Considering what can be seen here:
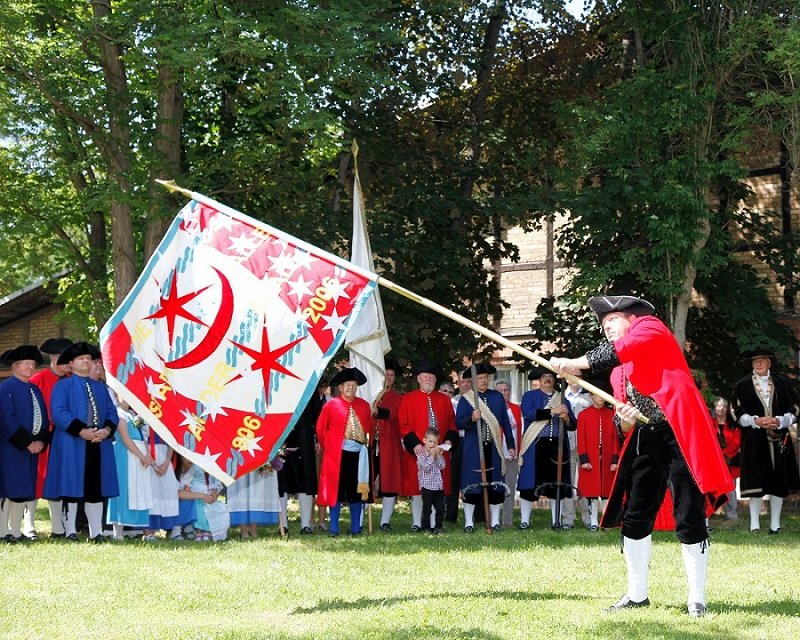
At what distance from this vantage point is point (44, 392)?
1395 centimetres

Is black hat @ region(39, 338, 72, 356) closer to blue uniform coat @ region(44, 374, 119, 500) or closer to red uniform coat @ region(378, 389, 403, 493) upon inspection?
blue uniform coat @ region(44, 374, 119, 500)

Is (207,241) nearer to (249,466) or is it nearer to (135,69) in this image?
(249,466)

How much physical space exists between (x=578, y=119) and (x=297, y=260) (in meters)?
10.5

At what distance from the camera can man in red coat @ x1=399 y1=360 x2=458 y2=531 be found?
47.8ft

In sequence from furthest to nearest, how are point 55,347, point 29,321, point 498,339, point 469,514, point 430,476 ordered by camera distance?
point 29,321, point 469,514, point 430,476, point 55,347, point 498,339

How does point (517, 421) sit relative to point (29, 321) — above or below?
below

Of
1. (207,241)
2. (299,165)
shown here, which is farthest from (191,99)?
(207,241)

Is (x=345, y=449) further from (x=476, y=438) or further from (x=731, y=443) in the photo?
(x=731, y=443)

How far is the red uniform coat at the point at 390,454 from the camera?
14.9 meters

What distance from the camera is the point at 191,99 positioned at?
19547 mm

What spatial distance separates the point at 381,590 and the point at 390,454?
248 inches

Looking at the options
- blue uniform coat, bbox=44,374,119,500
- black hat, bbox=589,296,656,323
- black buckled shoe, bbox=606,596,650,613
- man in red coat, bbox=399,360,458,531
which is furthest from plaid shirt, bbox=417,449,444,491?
black hat, bbox=589,296,656,323

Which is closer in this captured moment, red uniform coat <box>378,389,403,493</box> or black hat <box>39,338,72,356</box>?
black hat <box>39,338,72,356</box>

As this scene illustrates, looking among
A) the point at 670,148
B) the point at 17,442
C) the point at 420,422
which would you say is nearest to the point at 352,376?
the point at 420,422
